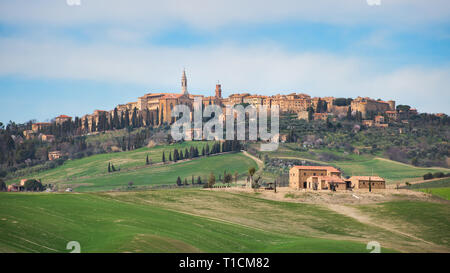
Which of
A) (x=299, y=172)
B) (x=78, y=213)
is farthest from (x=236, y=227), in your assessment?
(x=299, y=172)

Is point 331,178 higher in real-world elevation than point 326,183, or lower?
higher

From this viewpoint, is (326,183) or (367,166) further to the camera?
(367,166)

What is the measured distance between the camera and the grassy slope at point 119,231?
41.6 m

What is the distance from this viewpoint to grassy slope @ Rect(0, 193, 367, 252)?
41625mm

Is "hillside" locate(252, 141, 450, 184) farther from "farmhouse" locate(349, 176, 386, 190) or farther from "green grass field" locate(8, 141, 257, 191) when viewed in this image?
"farmhouse" locate(349, 176, 386, 190)

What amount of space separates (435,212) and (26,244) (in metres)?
58.1

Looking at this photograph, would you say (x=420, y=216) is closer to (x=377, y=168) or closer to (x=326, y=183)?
(x=326, y=183)

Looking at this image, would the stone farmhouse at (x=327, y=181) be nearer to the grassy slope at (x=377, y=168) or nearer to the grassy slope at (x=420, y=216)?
the grassy slope at (x=420, y=216)

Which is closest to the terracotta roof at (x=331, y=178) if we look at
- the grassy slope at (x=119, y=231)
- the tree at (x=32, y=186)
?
the grassy slope at (x=119, y=231)

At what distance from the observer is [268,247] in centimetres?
4928

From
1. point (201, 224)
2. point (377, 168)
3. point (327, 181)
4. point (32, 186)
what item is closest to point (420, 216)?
point (327, 181)

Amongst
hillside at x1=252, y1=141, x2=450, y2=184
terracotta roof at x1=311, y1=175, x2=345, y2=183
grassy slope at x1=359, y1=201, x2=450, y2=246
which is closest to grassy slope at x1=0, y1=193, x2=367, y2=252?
grassy slope at x1=359, y1=201, x2=450, y2=246

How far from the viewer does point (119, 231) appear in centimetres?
4653

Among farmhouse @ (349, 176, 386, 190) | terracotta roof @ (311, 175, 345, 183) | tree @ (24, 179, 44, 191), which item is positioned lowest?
tree @ (24, 179, 44, 191)
